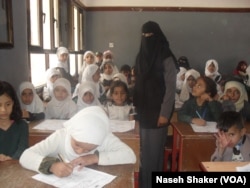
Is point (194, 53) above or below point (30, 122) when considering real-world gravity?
above

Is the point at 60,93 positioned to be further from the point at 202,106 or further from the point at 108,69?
the point at 108,69

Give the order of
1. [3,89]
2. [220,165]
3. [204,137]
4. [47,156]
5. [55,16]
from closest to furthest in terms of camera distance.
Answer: [47,156]
[220,165]
[3,89]
[204,137]
[55,16]

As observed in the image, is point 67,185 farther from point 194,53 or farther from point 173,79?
point 194,53

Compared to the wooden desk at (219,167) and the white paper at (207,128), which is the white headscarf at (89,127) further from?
the white paper at (207,128)

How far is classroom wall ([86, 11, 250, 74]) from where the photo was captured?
8.34m

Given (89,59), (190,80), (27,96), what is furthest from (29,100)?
(89,59)

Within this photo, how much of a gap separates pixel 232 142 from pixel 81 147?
1.12 metres

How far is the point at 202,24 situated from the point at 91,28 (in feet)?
9.95

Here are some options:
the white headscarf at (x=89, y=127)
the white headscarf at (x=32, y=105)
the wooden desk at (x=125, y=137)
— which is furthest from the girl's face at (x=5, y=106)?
the white headscarf at (x=32, y=105)

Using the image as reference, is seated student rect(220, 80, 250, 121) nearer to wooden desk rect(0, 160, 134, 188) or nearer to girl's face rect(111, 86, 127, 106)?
girl's face rect(111, 86, 127, 106)

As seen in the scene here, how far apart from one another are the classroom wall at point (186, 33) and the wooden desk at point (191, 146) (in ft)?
19.7

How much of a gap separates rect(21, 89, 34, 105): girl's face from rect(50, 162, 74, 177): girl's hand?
1.74 meters

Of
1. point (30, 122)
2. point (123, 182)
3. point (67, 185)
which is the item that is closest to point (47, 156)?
point (67, 185)

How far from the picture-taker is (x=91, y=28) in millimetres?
8352
